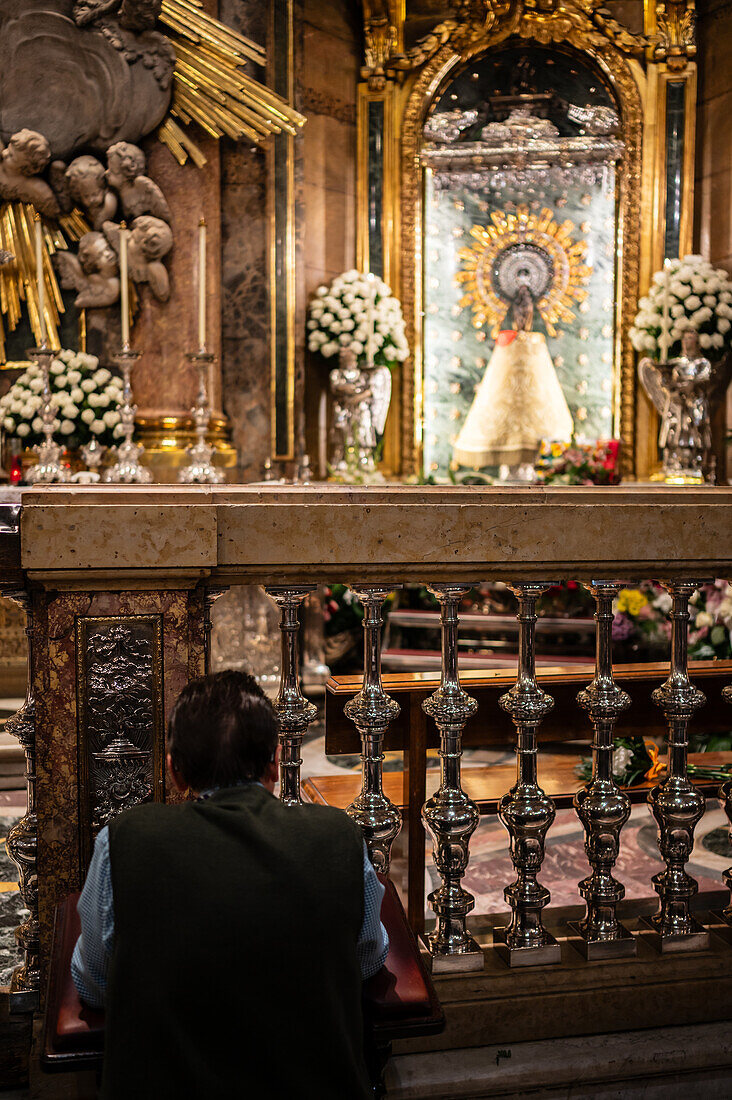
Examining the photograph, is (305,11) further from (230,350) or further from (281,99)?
(230,350)

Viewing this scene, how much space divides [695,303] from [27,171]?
4.37m

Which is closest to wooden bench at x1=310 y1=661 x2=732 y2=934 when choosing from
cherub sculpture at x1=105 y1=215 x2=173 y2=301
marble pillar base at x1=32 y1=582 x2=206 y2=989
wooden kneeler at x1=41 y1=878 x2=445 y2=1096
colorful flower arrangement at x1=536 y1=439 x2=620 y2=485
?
marble pillar base at x1=32 y1=582 x2=206 y2=989

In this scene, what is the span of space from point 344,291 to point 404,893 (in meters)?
4.77

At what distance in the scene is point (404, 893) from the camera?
11.5ft

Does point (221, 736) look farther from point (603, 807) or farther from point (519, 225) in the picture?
point (519, 225)

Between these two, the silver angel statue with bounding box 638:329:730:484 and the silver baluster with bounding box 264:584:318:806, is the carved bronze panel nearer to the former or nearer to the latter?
the silver baluster with bounding box 264:584:318:806

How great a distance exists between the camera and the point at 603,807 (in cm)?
217

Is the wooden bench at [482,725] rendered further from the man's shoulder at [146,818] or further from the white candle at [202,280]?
the white candle at [202,280]

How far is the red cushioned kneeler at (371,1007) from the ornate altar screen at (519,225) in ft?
21.5

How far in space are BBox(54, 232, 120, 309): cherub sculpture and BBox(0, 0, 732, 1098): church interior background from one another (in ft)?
0.06

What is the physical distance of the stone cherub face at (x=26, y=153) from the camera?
20.1 feet

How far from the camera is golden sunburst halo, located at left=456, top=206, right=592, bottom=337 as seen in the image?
8.01m

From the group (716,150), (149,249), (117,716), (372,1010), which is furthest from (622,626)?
(372,1010)

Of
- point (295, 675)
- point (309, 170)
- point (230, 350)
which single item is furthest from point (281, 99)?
point (295, 675)
